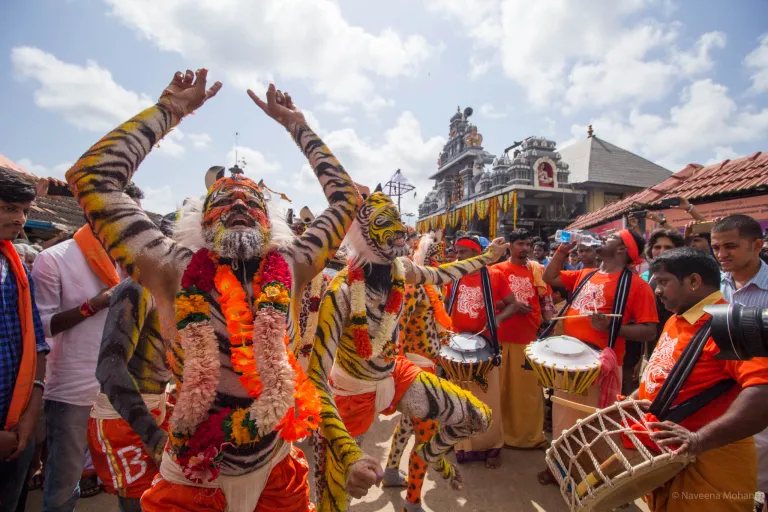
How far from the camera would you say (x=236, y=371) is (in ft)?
5.57

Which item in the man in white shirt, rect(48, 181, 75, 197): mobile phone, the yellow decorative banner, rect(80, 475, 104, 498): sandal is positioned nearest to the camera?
the man in white shirt

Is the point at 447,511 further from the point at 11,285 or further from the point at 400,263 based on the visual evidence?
the point at 11,285

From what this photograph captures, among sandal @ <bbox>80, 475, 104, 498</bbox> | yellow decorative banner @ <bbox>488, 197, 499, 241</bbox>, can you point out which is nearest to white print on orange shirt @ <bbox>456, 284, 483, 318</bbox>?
sandal @ <bbox>80, 475, 104, 498</bbox>

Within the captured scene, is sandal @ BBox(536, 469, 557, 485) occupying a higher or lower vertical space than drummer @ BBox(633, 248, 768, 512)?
lower

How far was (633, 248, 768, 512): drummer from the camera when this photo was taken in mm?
1922

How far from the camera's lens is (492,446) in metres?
4.32

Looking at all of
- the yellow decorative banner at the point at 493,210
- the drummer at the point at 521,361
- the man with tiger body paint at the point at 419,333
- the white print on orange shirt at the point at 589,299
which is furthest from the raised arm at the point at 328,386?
the yellow decorative banner at the point at 493,210

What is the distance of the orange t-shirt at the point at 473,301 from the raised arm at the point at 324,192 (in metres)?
2.65

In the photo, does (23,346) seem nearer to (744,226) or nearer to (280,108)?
(280,108)

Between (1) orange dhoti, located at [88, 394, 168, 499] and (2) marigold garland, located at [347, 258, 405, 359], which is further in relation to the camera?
(2) marigold garland, located at [347, 258, 405, 359]

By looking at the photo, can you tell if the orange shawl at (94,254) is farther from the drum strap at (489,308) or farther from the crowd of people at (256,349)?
the drum strap at (489,308)

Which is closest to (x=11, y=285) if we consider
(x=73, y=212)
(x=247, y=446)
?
(x=247, y=446)

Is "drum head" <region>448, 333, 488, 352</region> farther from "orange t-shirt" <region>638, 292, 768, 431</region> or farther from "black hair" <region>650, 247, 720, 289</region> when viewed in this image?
"black hair" <region>650, 247, 720, 289</region>

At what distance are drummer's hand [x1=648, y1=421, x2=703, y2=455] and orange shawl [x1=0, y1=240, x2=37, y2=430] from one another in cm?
346
